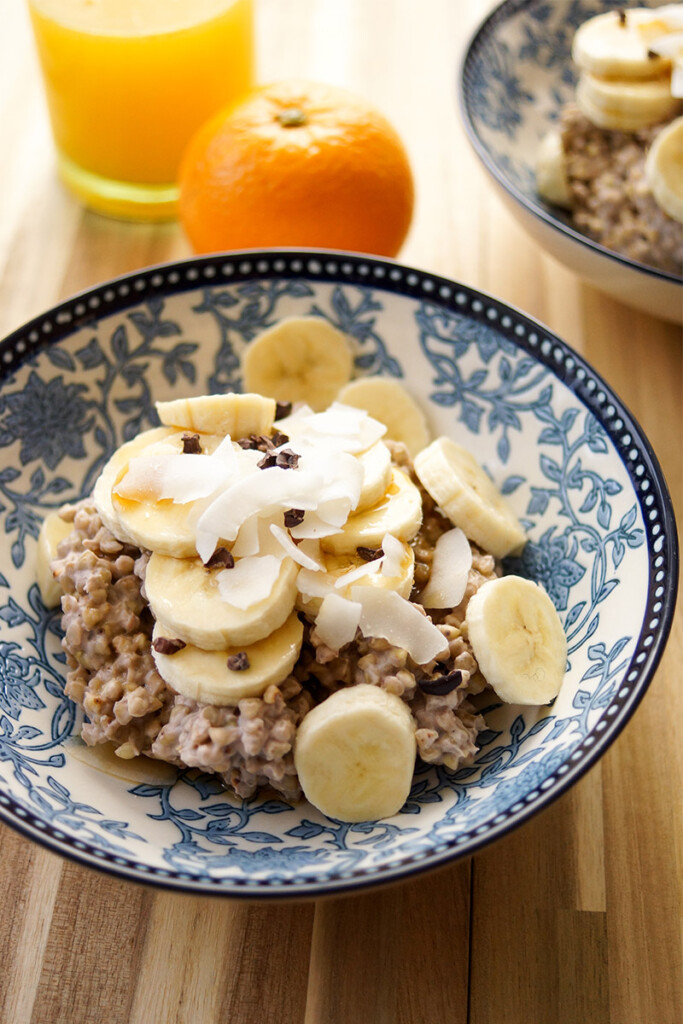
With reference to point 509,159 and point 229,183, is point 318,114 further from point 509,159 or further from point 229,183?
point 509,159

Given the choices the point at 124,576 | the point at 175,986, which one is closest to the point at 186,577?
the point at 124,576

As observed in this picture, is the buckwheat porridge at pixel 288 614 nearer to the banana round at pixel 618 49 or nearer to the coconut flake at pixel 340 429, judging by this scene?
the coconut flake at pixel 340 429

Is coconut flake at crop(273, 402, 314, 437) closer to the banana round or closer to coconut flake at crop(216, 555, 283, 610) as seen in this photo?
coconut flake at crop(216, 555, 283, 610)

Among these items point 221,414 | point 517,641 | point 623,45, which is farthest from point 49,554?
point 623,45

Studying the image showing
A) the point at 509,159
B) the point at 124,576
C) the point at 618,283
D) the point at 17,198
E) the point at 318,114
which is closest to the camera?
the point at 124,576

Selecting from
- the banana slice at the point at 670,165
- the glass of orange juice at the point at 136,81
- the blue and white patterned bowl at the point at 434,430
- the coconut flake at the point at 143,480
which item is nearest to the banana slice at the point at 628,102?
the banana slice at the point at 670,165

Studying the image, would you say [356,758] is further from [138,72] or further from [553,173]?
[138,72]
